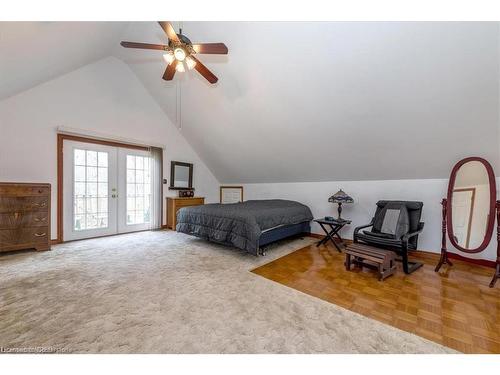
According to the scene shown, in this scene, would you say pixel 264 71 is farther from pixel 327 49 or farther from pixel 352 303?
pixel 352 303

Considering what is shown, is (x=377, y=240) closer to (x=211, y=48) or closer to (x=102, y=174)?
(x=211, y=48)

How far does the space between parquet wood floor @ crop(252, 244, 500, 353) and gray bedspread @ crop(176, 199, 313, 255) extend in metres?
0.50

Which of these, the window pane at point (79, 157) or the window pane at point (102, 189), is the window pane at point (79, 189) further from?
the window pane at point (79, 157)

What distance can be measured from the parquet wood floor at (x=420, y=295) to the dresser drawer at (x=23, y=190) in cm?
340

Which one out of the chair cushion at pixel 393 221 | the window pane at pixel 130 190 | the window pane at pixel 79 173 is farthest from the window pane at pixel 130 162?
the chair cushion at pixel 393 221

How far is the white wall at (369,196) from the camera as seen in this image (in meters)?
3.26

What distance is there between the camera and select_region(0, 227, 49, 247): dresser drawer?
290 cm

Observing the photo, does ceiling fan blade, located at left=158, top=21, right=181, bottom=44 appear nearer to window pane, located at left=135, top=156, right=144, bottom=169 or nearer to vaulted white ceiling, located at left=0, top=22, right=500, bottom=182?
vaulted white ceiling, located at left=0, top=22, right=500, bottom=182

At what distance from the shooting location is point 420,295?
6.79ft

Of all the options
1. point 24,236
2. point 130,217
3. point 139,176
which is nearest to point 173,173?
point 139,176

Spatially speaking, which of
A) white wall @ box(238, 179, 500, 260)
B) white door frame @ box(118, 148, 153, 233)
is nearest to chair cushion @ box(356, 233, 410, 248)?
white wall @ box(238, 179, 500, 260)
